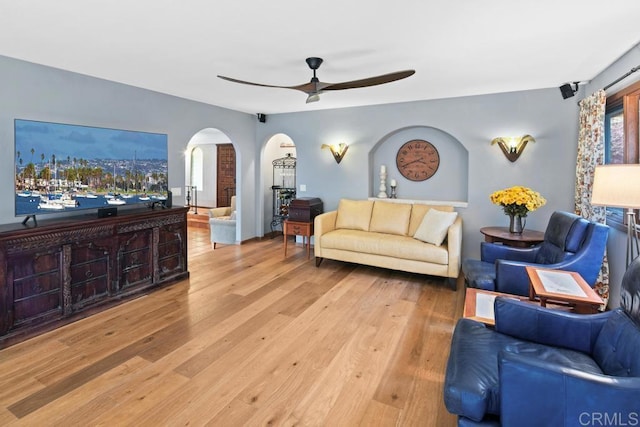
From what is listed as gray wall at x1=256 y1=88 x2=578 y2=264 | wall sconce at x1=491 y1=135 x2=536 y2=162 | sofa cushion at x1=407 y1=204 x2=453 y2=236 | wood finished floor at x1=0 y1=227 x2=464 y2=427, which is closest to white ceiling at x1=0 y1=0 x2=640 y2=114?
gray wall at x1=256 y1=88 x2=578 y2=264

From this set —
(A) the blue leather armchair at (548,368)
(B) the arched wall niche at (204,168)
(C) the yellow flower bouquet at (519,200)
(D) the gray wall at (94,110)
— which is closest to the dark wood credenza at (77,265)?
(D) the gray wall at (94,110)

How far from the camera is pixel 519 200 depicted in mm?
3977

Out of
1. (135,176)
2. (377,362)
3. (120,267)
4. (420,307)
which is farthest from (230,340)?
(135,176)

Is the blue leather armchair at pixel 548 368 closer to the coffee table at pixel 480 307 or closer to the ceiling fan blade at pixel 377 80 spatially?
the coffee table at pixel 480 307

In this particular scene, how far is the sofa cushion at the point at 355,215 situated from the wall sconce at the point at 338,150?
0.84 meters

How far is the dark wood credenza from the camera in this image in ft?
9.16

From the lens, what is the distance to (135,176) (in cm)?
409

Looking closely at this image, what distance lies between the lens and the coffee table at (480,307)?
7.48ft

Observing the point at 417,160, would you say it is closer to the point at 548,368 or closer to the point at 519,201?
the point at 519,201

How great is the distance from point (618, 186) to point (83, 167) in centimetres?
461

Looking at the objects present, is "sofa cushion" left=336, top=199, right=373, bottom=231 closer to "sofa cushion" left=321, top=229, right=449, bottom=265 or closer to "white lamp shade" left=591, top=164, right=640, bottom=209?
"sofa cushion" left=321, top=229, right=449, bottom=265

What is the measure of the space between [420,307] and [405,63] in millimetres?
2481

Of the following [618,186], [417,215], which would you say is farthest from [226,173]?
[618,186]

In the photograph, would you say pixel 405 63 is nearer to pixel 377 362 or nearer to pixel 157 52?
pixel 157 52
